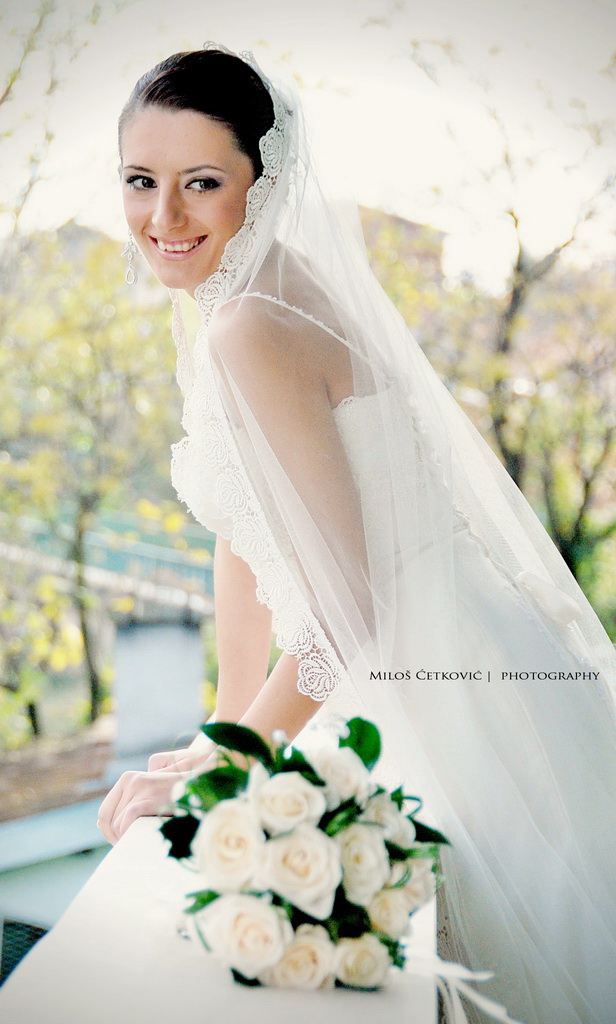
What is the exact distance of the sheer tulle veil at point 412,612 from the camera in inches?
53.3

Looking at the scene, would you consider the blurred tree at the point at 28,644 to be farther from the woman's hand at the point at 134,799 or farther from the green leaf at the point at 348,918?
the green leaf at the point at 348,918

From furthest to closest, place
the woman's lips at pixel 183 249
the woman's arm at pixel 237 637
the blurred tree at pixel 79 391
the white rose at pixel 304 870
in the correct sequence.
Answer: the blurred tree at pixel 79 391
the woman's arm at pixel 237 637
the woman's lips at pixel 183 249
the white rose at pixel 304 870

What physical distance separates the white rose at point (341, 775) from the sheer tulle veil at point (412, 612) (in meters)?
0.43

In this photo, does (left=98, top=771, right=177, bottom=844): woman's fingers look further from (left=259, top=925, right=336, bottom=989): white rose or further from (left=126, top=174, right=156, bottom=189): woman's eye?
(left=126, top=174, right=156, bottom=189): woman's eye

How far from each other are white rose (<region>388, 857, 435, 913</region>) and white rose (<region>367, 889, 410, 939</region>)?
17 mm

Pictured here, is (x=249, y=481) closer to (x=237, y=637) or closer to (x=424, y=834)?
(x=237, y=637)

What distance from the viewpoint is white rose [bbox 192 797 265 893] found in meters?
0.86

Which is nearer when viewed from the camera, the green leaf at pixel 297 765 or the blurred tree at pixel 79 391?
the green leaf at pixel 297 765

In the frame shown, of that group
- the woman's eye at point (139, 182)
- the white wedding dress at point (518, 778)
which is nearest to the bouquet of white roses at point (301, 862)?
the white wedding dress at point (518, 778)

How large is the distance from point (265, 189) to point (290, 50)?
2.23m

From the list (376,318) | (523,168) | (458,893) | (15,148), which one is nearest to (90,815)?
(458,893)

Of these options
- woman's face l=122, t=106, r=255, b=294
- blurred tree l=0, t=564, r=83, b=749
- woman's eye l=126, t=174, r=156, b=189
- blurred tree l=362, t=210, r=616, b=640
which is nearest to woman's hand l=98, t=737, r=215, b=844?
woman's face l=122, t=106, r=255, b=294

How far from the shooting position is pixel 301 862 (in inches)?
33.7

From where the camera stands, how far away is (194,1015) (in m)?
0.90
